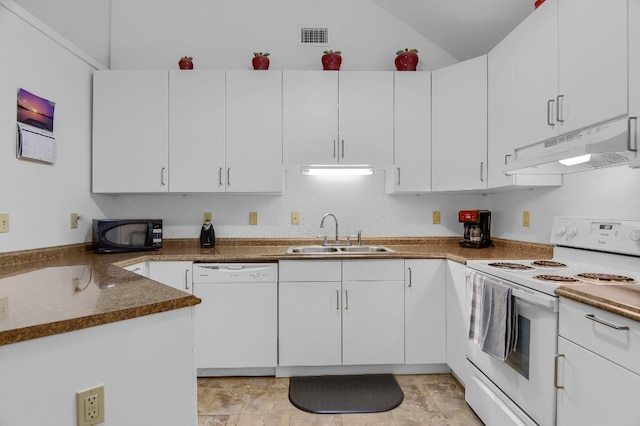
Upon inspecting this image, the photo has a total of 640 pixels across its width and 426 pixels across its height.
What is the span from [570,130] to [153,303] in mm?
1979

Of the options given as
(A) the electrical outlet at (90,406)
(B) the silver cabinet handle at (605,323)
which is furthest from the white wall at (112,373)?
(B) the silver cabinet handle at (605,323)

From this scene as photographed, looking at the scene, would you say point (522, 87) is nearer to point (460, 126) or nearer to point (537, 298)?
point (460, 126)

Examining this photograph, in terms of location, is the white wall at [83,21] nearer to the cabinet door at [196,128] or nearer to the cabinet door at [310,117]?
the cabinet door at [196,128]

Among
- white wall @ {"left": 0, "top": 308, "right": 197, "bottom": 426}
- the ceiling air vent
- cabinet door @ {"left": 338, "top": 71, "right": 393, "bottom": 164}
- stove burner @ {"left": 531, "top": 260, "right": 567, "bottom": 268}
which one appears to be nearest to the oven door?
stove burner @ {"left": 531, "top": 260, "right": 567, "bottom": 268}

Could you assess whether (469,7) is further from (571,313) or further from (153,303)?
(153,303)

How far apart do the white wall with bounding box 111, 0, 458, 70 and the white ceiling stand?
0.09 meters

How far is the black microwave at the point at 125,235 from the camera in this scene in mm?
2535

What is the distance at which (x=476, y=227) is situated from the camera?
9.27 feet

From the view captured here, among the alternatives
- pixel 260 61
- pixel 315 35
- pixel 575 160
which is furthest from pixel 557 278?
pixel 315 35

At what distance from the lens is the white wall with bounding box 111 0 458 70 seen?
10.1 ft

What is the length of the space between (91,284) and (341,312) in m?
1.58

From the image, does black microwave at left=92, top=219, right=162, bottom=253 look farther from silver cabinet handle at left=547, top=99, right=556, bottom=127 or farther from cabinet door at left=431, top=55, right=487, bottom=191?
silver cabinet handle at left=547, top=99, right=556, bottom=127

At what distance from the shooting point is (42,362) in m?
0.86

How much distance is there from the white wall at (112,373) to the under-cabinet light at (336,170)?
1.92 metres
